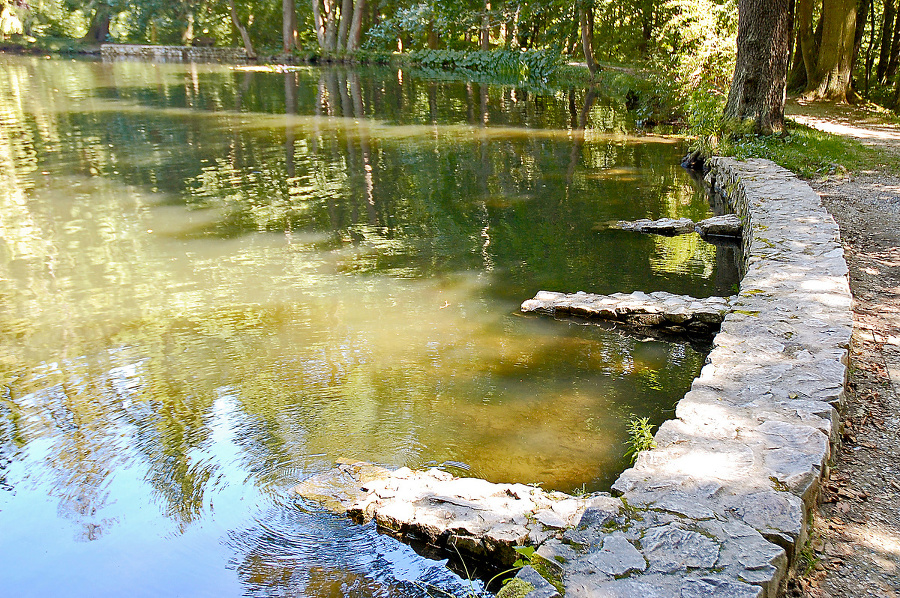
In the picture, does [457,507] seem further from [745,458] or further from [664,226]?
[664,226]

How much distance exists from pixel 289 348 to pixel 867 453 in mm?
3944

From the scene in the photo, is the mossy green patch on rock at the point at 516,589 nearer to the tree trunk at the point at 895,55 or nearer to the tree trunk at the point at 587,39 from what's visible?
the tree trunk at the point at 895,55

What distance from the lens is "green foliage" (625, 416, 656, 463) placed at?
12.8ft

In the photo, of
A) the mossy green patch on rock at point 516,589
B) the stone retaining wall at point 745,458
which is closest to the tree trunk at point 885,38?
the stone retaining wall at point 745,458

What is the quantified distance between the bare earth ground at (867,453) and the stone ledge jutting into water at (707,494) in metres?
0.16

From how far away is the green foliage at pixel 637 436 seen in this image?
389 cm

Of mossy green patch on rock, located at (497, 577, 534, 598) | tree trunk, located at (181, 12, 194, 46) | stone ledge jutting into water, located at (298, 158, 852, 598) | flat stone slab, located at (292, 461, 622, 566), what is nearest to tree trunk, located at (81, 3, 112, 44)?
tree trunk, located at (181, 12, 194, 46)

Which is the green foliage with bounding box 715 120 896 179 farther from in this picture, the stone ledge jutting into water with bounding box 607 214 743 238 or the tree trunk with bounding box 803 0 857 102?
the tree trunk with bounding box 803 0 857 102

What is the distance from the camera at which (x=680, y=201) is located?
33.6 ft

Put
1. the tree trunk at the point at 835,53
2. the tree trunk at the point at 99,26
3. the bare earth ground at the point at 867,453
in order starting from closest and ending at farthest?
the bare earth ground at the point at 867,453 < the tree trunk at the point at 835,53 < the tree trunk at the point at 99,26

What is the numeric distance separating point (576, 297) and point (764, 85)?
7.42m

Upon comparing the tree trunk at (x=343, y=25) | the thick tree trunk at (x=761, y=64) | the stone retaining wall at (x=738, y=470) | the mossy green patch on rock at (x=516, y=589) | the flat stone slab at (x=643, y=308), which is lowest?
the flat stone slab at (x=643, y=308)

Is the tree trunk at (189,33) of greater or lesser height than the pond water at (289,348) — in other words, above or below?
above

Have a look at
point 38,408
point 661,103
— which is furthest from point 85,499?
point 661,103
